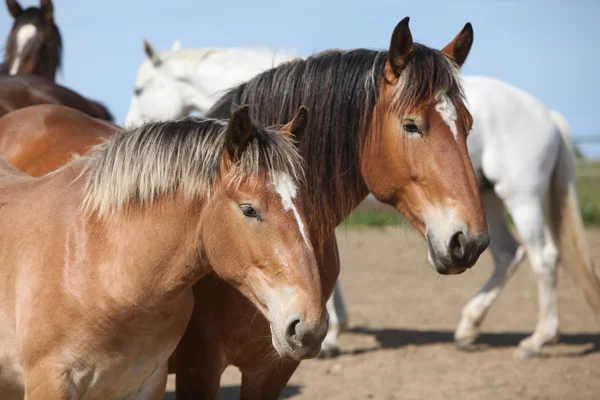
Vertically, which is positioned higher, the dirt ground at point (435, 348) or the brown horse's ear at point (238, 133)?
the brown horse's ear at point (238, 133)

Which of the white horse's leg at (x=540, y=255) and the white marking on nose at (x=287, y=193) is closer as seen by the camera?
the white marking on nose at (x=287, y=193)

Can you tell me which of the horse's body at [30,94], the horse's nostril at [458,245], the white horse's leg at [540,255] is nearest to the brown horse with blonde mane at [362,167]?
the horse's nostril at [458,245]

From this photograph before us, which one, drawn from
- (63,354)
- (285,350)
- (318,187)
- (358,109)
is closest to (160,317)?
(63,354)

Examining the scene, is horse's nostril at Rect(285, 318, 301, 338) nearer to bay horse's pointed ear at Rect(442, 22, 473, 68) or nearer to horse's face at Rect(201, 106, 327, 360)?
horse's face at Rect(201, 106, 327, 360)

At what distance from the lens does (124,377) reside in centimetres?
261

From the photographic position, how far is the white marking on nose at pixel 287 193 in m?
2.43

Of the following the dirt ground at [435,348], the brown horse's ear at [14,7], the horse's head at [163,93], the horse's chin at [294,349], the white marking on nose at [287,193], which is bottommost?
the dirt ground at [435,348]

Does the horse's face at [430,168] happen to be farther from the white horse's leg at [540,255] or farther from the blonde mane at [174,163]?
the white horse's leg at [540,255]

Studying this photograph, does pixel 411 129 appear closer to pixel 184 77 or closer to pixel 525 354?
pixel 525 354

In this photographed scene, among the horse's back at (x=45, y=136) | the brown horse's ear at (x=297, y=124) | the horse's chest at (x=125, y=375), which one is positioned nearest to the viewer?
the horse's chest at (x=125, y=375)

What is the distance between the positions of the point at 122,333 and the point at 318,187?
105 cm

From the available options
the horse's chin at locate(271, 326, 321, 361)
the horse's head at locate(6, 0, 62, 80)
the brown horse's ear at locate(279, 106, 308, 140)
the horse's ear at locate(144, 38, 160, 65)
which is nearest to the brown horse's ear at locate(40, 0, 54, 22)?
the horse's head at locate(6, 0, 62, 80)

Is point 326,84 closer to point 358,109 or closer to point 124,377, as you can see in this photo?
point 358,109

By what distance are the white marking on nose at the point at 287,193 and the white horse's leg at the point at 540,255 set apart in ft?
13.3
